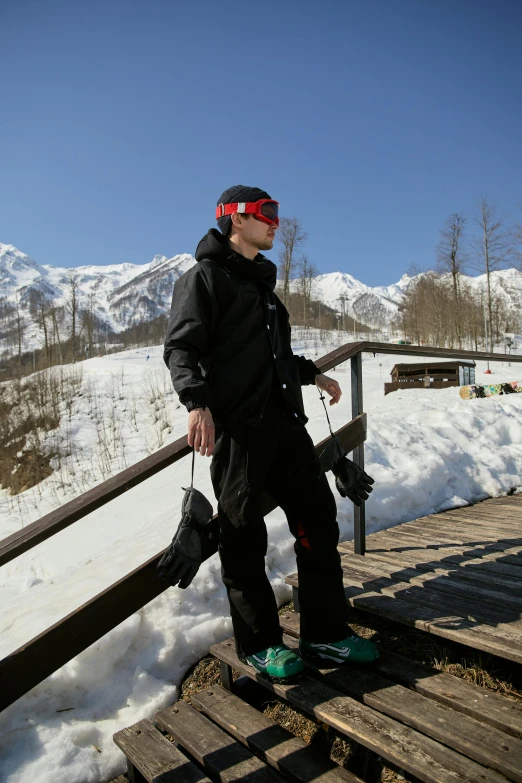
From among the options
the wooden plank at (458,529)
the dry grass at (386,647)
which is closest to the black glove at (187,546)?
the dry grass at (386,647)

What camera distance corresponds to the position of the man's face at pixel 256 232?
1.94m

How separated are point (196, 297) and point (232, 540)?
0.90 m

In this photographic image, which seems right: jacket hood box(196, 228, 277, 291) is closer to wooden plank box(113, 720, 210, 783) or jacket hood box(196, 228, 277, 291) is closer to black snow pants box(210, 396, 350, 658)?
black snow pants box(210, 396, 350, 658)

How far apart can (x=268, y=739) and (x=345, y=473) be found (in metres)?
1.08

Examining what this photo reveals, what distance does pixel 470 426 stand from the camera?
5.51m

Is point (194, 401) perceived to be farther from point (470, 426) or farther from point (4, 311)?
point (4, 311)

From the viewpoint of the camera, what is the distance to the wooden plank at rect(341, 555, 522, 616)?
6.72ft

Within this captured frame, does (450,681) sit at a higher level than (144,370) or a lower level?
lower

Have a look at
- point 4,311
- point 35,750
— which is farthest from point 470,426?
point 4,311

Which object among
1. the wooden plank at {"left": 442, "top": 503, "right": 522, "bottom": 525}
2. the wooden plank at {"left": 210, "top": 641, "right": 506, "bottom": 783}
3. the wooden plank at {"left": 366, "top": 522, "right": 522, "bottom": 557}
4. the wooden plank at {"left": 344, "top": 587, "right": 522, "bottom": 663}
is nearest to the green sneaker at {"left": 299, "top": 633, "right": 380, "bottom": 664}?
the wooden plank at {"left": 210, "top": 641, "right": 506, "bottom": 783}

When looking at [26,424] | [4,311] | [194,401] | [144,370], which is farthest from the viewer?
[4,311]

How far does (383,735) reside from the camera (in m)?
1.48

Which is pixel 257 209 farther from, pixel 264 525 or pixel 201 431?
pixel 264 525

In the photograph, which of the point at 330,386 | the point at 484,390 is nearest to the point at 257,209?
the point at 330,386
